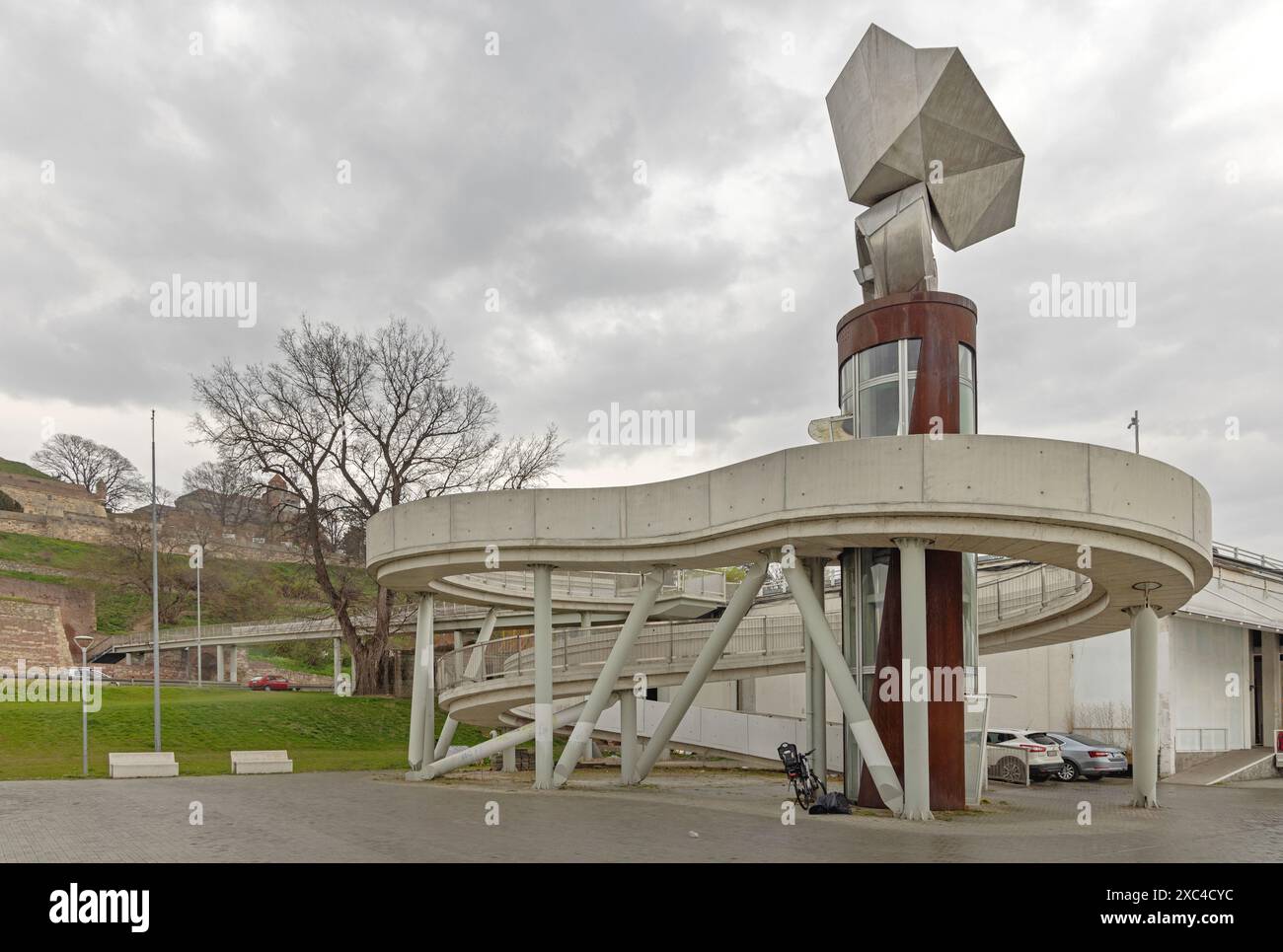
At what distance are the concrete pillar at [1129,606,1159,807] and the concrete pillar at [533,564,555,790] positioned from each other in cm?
1072

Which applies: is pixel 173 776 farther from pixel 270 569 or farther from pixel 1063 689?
pixel 270 569

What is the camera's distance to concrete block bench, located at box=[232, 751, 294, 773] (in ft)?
86.9

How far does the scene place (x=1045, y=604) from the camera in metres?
23.8

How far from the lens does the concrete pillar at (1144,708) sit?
65.6ft

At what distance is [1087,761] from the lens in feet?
93.5

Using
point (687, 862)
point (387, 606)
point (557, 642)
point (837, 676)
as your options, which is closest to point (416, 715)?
point (557, 642)

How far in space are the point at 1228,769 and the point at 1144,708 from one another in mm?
→ 10611

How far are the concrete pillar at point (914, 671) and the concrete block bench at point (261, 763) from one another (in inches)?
640

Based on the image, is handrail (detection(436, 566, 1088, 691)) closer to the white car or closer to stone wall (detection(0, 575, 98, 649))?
the white car

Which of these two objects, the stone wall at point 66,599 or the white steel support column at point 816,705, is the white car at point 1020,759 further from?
the stone wall at point 66,599

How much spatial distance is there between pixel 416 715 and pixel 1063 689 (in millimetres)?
19960

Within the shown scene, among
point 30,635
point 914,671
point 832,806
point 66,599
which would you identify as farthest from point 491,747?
point 66,599

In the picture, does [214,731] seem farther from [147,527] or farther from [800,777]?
[147,527]

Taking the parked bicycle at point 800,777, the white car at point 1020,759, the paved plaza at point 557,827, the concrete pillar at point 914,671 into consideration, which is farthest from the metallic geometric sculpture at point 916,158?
the white car at point 1020,759
